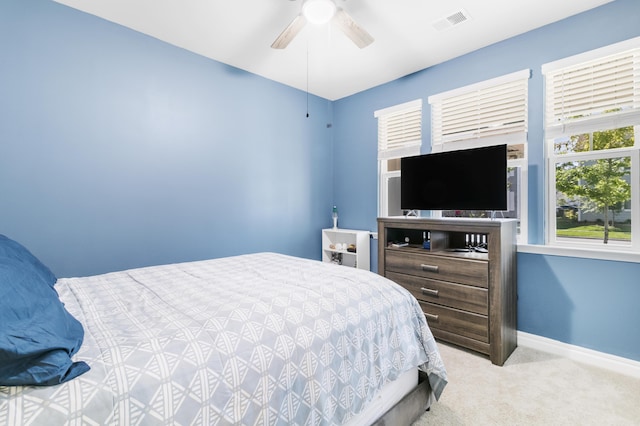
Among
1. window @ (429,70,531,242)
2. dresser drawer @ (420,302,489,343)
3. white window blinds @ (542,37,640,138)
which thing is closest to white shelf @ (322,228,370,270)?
window @ (429,70,531,242)

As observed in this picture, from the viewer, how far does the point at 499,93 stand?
9.64ft

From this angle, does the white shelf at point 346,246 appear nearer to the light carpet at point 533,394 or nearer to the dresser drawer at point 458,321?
the dresser drawer at point 458,321

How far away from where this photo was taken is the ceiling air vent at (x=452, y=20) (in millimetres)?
2471

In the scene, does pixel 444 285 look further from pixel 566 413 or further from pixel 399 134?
pixel 399 134

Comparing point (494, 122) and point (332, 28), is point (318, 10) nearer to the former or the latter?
point (332, 28)

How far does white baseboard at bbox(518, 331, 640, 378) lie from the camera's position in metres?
2.26

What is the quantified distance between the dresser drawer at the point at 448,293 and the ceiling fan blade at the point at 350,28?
2094mm

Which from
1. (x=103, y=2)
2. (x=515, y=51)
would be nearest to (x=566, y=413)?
(x=515, y=51)

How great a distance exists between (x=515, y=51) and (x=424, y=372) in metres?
2.86

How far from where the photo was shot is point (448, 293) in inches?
105

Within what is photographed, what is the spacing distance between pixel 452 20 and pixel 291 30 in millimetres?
1363

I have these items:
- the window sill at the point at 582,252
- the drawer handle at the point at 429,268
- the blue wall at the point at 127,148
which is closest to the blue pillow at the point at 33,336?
the blue wall at the point at 127,148

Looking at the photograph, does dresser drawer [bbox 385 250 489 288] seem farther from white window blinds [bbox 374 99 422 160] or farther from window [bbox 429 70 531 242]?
white window blinds [bbox 374 99 422 160]

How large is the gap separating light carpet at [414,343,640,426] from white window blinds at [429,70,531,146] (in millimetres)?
1916
